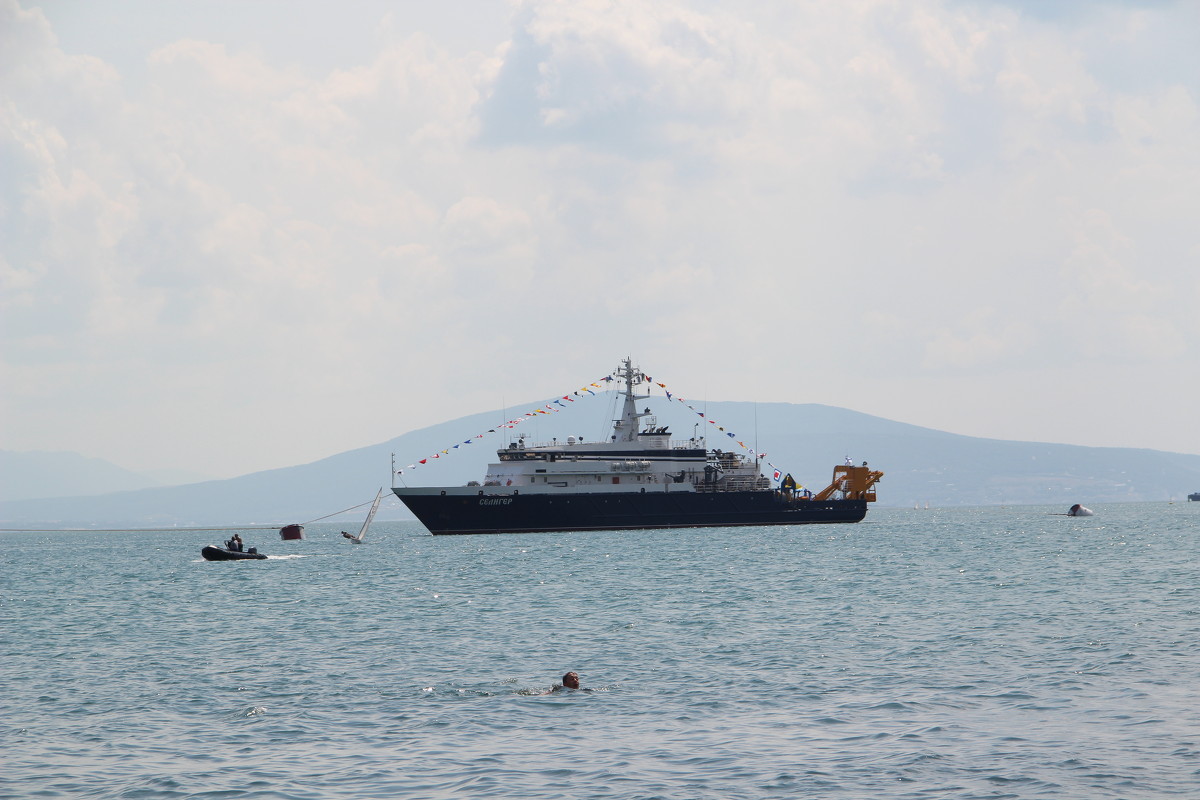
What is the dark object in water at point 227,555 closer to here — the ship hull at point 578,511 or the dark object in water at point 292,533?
the ship hull at point 578,511

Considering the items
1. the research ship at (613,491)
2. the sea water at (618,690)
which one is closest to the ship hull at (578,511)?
the research ship at (613,491)

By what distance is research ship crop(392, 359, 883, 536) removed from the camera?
97.7m

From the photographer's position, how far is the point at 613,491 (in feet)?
328

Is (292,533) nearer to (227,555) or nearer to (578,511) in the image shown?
(578,511)

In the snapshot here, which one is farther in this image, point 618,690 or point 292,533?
point 292,533

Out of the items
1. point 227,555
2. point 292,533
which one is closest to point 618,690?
point 227,555

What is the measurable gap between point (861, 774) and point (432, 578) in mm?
44028

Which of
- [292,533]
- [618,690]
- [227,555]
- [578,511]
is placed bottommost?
[618,690]

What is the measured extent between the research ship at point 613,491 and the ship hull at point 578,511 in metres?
0.08

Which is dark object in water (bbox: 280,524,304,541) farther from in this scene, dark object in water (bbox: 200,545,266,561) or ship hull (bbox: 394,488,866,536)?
A: dark object in water (bbox: 200,545,266,561)

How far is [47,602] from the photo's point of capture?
54250mm

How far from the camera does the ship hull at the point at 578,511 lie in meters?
97.4

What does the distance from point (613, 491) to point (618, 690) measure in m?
72.8

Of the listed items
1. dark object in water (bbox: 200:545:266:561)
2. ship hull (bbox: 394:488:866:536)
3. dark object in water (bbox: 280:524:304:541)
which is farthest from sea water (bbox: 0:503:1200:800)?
dark object in water (bbox: 280:524:304:541)
